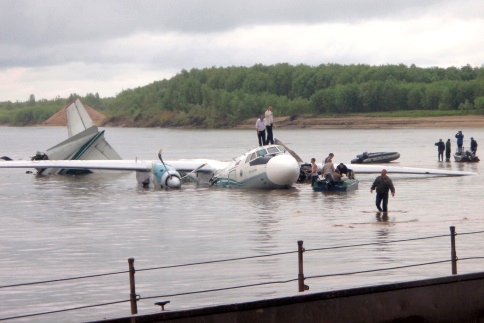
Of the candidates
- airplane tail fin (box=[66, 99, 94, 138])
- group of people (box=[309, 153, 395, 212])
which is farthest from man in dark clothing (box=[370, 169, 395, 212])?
airplane tail fin (box=[66, 99, 94, 138])

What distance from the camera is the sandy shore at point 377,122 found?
14988 centimetres

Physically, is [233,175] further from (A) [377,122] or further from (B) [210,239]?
(A) [377,122]

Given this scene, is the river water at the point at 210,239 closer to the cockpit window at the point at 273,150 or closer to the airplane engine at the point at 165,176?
the airplane engine at the point at 165,176

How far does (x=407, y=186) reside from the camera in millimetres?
39156

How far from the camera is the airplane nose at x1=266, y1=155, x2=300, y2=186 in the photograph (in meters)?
35.0

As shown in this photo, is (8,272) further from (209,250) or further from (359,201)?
(359,201)

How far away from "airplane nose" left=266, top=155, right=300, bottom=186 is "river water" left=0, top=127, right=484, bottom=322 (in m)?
0.72

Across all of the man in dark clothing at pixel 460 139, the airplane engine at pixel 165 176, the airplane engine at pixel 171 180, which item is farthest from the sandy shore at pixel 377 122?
the airplane engine at pixel 171 180

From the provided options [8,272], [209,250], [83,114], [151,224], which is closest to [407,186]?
[151,224]

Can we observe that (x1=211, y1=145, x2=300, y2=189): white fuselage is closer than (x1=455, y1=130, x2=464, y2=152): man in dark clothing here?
Yes

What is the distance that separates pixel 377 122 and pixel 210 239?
472 ft

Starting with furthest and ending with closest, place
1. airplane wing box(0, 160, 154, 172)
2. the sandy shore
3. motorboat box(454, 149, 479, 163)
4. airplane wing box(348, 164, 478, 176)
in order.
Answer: the sandy shore < motorboat box(454, 149, 479, 163) < airplane wing box(0, 160, 154, 172) < airplane wing box(348, 164, 478, 176)

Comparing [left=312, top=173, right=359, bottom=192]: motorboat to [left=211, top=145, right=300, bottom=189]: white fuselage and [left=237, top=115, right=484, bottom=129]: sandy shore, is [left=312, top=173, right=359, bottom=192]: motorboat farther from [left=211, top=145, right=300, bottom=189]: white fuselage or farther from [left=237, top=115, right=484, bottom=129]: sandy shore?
[left=237, top=115, right=484, bottom=129]: sandy shore

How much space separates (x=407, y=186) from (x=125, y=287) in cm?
2505
